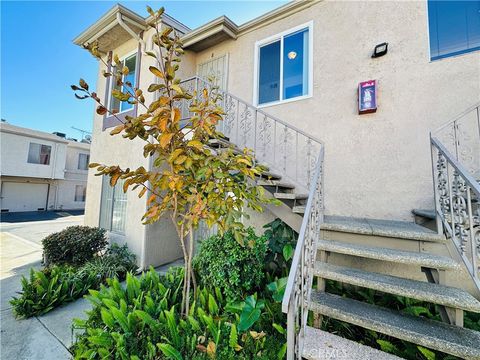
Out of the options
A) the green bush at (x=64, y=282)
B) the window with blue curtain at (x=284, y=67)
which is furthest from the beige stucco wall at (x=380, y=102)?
the green bush at (x=64, y=282)

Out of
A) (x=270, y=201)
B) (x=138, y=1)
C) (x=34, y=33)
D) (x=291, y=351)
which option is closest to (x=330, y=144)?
(x=270, y=201)

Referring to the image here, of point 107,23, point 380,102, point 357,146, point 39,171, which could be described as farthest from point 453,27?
point 39,171

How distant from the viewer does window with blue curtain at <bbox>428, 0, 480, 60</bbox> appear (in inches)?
138

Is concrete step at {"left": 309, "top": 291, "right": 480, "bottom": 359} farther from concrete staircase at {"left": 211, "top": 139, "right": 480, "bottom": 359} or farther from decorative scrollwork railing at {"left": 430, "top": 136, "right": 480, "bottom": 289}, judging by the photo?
decorative scrollwork railing at {"left": 430, "top": 136, "right": 480, "bottom": 289}

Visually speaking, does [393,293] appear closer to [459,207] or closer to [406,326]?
[406,326]

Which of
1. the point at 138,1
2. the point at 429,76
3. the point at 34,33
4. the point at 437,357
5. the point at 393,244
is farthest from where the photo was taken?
the point at 34,33

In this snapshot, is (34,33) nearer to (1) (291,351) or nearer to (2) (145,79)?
(2) (145,79)

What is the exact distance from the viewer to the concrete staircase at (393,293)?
1804 millimetres

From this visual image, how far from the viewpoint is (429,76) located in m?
3.60

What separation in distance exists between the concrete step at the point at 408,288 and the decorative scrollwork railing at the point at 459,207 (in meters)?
0.21

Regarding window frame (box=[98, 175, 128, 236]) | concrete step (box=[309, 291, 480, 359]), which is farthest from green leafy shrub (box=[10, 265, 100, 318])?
concrete step (box=[309, 291, 480, 359])

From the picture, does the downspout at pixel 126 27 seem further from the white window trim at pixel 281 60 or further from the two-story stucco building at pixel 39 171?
the two-story stucco building at pixel 39 171

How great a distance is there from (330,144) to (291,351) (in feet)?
12.2

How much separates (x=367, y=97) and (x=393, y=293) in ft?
11.2
